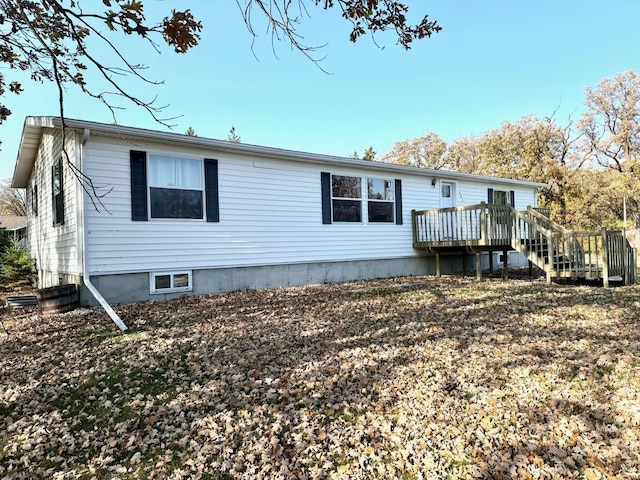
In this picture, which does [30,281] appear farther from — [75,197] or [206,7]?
[206,7]

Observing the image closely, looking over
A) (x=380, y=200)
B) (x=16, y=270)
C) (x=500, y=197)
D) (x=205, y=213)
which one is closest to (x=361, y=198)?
(x=380, y=200)

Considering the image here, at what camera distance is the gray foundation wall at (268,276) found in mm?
6853

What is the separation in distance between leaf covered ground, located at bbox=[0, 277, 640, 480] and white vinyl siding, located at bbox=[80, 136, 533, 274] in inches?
71.7

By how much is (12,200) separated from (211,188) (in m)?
36.2

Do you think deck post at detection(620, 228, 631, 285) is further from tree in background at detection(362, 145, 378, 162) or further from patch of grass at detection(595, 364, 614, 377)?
tree in background at detection(362, 145, 378, 162)

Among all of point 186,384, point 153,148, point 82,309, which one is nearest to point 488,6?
point 153,148

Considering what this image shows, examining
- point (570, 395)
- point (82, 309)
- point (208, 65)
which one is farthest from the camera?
point (82, 309)

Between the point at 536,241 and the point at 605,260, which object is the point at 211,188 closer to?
the point at 536,241

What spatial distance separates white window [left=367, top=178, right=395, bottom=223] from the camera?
10.3m

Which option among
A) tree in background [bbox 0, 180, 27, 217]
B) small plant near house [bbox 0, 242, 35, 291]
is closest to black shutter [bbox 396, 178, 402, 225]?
small plant near house [bbox 0, 242, 35, 291]

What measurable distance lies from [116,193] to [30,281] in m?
8.98

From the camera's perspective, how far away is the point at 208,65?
597 centimetres

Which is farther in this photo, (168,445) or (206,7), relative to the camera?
(206,7)

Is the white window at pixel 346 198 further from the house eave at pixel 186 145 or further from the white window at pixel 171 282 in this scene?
the white window at pixel 171 282
